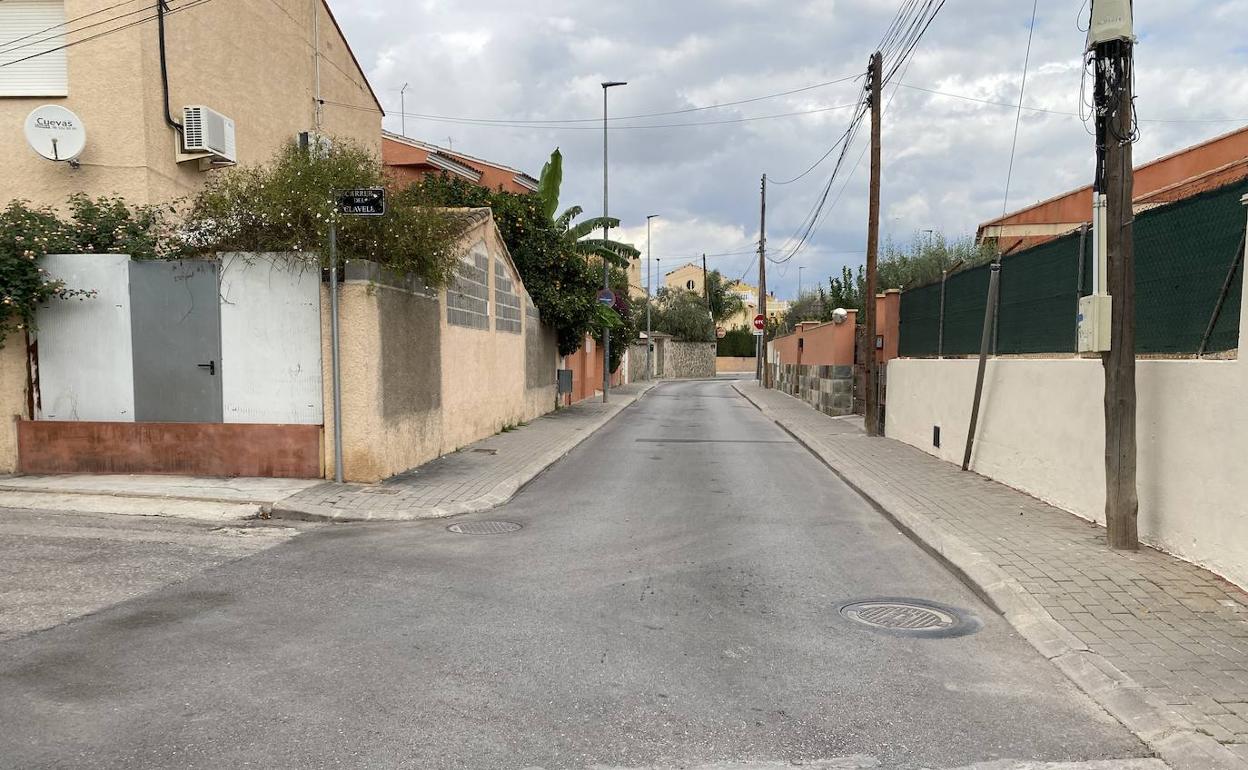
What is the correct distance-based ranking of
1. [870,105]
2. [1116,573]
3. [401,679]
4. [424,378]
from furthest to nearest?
1. [870,105]
2. [424,378]
3. [1116,573]
4. [401,679]

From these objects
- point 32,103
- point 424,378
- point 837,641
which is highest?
point 32,103

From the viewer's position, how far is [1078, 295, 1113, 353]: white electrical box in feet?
21.0

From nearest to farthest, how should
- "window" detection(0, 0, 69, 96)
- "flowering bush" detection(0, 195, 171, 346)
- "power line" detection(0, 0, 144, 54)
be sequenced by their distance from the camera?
"flowering bush" detection(0, 195, 171, 346) → "power line" detection(0, 0, 144, 54) → "window" detection(0, 0, 69, 96)

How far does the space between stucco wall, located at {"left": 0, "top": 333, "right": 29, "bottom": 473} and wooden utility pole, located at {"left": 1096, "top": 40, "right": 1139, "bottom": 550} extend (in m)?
12.1

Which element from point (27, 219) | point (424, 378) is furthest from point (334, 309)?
point (27, 219)

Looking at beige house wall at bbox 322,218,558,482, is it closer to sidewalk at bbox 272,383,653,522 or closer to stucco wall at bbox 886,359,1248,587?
Answer: sidewalk at bbox 272,383,653,522

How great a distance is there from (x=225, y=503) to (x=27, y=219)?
15.0 ft

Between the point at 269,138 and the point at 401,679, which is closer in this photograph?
the point at 401,679

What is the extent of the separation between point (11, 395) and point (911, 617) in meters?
10.9

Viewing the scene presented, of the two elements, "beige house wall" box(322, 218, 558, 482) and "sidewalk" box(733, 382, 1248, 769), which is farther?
"beige house wall" box(322, 218, 558, 482)

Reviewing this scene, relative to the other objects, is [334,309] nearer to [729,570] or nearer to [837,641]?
[729,570]

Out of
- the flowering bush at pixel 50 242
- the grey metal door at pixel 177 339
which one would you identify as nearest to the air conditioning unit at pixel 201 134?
the flowering bush at pixel 50 242

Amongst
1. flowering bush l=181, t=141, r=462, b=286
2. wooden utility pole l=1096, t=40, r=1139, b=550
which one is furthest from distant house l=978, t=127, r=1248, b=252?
flowering bush l=181, t=141, r=462, b=286

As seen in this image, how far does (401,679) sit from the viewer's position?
163 inches
